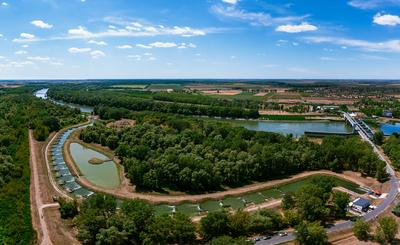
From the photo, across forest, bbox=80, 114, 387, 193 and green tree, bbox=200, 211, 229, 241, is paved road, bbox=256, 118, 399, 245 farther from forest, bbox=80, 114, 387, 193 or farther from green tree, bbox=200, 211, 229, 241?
green tree, bbox=200, 211, 229, 241

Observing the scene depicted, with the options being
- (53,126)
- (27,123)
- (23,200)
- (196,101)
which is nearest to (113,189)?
(23,200)

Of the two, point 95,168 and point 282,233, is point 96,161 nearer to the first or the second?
point 95,168

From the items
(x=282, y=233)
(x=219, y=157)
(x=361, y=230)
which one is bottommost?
(x=282, y=233)

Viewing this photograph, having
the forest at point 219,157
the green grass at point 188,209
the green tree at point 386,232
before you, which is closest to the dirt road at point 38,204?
the forest at point 219,157

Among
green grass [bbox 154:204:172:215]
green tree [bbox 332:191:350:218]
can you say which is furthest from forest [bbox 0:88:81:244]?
green tree [bbox 332:191:350:218]

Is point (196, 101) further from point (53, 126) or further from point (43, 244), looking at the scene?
point (43, 244)

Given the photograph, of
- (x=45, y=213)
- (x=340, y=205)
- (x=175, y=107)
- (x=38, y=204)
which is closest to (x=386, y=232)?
(x=340, y=205)
